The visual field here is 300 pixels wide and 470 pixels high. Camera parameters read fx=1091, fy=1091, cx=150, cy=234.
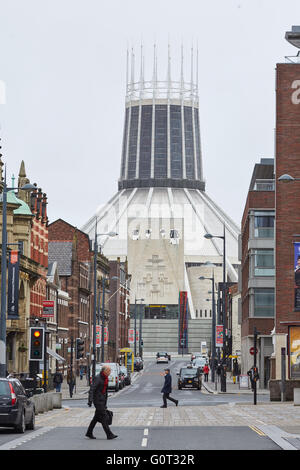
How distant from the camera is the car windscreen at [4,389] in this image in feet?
101

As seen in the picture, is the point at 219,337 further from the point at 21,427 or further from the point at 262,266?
the point at 21,427

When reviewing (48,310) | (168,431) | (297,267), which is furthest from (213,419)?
(48,310)

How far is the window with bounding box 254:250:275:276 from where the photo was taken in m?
90.5

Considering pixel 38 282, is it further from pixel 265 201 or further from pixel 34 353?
pixel 34 353

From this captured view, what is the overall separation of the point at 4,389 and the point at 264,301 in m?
62.1

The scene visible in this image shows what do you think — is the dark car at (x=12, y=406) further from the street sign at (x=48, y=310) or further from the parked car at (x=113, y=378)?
the parked car at (x=113, y=378)

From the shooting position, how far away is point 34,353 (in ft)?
146

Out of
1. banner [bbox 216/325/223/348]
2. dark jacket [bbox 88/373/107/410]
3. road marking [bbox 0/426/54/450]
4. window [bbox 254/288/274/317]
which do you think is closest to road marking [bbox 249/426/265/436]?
dark jacket [bbox 88/373/107/410]

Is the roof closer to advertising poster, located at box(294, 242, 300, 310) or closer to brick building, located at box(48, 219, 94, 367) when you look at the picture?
brick building, located at box(48, 219, 94, 367)

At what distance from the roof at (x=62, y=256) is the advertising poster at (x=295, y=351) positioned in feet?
183

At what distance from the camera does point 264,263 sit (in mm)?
90812

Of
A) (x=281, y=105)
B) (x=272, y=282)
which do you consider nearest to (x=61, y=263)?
(x=272, y=282)

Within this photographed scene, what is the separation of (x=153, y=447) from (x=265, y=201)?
216 feet

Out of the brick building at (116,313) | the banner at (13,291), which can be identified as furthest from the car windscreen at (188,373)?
the brick building at (116,313)
